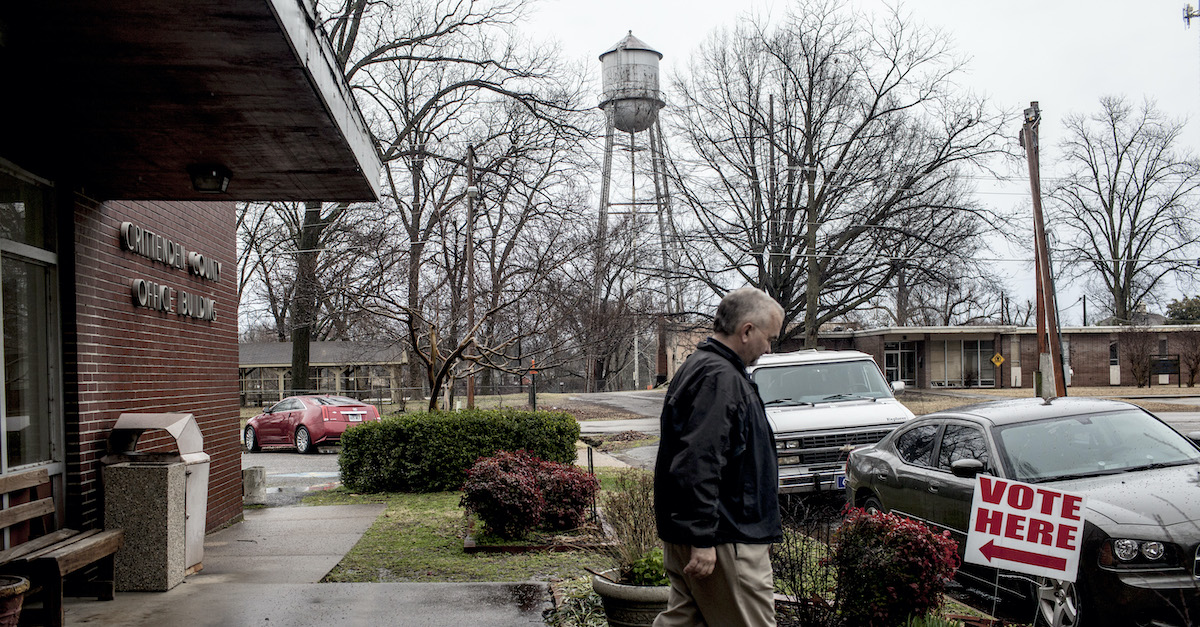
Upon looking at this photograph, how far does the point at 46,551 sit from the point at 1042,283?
24.2 m

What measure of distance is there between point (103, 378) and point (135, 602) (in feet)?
6.41

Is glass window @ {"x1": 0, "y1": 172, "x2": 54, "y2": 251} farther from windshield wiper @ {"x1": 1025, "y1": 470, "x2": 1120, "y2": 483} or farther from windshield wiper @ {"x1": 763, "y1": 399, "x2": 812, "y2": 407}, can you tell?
windshield wiper @ {"x1": 763, "y1": 399, "x2": 812, "y2": 407}

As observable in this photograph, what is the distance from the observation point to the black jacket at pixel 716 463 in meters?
3.68

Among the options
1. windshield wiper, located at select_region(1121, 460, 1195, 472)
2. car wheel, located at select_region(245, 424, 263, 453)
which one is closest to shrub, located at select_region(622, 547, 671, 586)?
windshield wiper, located at select_region(1121, 460, 1195, 472)

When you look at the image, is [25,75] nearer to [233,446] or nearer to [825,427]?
[233,446]

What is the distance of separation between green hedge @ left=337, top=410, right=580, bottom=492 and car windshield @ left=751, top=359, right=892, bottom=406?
10.1 feet

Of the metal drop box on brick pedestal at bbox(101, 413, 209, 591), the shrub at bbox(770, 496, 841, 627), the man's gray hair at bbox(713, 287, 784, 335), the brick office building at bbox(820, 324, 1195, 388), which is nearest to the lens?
the man's gray hair at bbox(713, 287, 784, 335)

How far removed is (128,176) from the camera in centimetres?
743

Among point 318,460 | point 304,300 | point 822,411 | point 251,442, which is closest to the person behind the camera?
point 822,411

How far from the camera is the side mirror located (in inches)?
277

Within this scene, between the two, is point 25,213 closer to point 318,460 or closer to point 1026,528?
point 1026,528

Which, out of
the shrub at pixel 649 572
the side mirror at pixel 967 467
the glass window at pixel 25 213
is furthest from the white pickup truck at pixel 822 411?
the glass window at pixel 25 213

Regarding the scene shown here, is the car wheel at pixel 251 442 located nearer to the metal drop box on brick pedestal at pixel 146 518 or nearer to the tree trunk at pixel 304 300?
the tree trunk at pixel 304 300

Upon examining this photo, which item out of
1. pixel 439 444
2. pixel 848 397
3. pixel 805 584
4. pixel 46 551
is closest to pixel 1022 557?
pixel 805 584
